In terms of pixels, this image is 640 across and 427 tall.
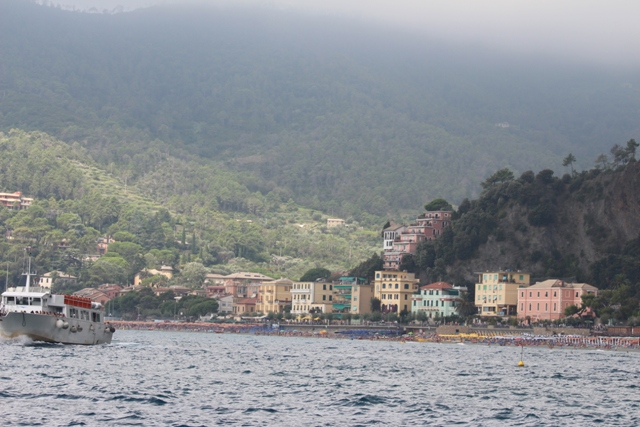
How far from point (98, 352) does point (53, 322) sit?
449cm

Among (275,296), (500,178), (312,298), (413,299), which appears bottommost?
(413,299)

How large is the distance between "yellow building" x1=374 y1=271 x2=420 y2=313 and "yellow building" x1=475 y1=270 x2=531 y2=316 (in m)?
13.5

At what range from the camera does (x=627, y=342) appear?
11469 centimetres

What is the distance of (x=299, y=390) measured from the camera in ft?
187

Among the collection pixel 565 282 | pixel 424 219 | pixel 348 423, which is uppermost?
pixel 424 219

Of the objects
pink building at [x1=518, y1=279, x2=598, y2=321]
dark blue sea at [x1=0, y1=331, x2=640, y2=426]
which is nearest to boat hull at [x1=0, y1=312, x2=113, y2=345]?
dark blue sea at [x1=0, y1=331, x2=640, y2=426]

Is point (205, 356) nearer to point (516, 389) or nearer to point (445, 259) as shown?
point (516, 389)

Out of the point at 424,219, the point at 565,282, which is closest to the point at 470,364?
the point at 565,282

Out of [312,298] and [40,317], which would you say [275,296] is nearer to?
[312,298]

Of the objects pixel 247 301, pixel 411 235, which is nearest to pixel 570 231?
pixel 411 235

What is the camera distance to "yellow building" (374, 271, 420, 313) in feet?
538

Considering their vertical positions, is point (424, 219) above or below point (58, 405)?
above

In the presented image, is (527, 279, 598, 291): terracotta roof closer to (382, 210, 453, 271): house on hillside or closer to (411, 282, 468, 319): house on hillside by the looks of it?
(411, 282, 468, 319): house on hillside

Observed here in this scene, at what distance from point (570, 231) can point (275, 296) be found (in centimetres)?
5028
